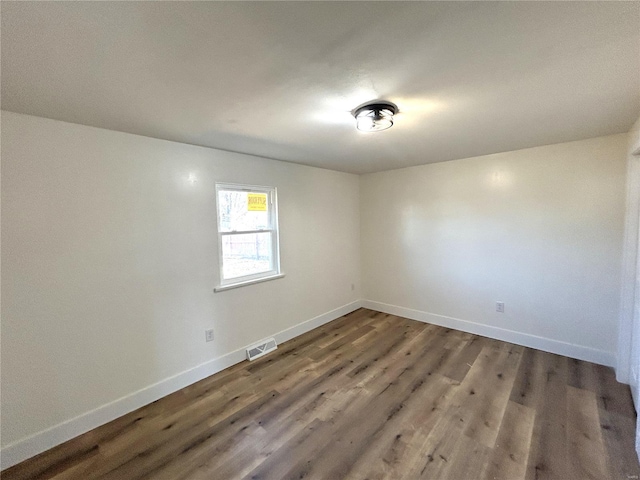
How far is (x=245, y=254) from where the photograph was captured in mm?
3131

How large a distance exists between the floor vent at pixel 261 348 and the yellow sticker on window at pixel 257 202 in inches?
62.4

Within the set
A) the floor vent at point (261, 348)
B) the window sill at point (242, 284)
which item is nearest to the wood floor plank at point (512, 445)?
the floor vent at point (261, 348)

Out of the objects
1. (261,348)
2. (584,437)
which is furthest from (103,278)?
(584,437)

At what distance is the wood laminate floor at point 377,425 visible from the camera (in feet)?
5.46

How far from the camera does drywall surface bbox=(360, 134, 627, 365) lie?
2670 mm

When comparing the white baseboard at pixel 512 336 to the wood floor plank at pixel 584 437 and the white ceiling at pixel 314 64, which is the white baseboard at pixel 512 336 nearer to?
the wood floor plank at pixel 584 437

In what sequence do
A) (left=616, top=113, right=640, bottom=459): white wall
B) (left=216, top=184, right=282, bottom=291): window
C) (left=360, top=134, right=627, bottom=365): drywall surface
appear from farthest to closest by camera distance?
(left=216, top=184, right=282, bottom=291): window < (left=360, top=134, right=627, bottom=365): drywall surface < (left=616, top=113, right=640, bottom=459): white wall

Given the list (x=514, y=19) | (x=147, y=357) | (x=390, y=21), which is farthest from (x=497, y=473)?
(x=147, y=357)

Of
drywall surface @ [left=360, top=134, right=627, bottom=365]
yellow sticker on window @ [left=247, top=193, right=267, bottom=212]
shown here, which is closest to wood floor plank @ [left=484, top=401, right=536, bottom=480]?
drywall surface @ [left=360, top=134, right=627, bottom=365]

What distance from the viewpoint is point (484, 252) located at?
3395 mm

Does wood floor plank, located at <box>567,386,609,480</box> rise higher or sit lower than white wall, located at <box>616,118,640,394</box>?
lower

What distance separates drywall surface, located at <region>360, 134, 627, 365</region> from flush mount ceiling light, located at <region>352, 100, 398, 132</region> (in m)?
2.21

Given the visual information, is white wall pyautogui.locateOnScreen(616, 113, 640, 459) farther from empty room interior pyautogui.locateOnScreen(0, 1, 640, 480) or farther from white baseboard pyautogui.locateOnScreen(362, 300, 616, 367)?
white baseboard pyautogui.locateOnScreen(362, 300, 616, 367)

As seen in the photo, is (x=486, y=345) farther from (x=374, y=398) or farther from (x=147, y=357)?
(x=147, y=357)
